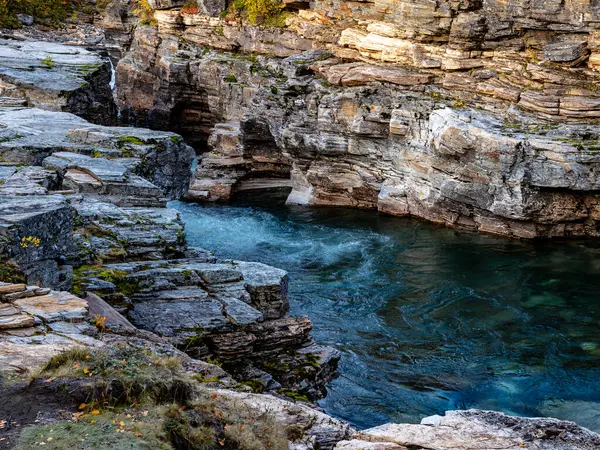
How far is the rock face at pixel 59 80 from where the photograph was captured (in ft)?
112

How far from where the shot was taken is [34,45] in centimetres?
4494

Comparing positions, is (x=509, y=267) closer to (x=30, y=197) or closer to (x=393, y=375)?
(x=393, y=375)

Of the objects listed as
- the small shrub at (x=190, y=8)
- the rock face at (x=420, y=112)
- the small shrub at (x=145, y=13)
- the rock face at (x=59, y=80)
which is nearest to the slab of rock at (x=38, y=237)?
the rock face at (x=59, y=80)

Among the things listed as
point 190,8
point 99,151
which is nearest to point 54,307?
point 99,151

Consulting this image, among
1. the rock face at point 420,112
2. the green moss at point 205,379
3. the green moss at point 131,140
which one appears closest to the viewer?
the green moss at point 205,379

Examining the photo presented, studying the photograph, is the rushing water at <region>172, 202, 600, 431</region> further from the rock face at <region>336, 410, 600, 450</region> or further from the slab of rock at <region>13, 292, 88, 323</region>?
the slab of rock at <region>13, 292, 88, 323</region>

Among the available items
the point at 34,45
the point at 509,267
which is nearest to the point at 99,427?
the point at 509,267

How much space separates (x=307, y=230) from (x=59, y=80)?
48.2ft

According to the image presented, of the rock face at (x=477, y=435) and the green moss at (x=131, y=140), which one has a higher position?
the green moss at (x=131, y=140)

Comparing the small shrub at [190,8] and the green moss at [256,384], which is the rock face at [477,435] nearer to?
the green moss at [256,384]

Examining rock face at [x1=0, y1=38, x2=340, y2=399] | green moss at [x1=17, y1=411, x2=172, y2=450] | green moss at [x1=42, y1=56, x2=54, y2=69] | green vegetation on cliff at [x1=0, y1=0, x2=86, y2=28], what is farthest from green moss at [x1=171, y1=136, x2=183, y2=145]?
green vegetation on cliff at [x1=0, y1=0, x2=86, y2=28]

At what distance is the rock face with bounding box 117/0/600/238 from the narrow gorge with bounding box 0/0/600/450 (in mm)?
112

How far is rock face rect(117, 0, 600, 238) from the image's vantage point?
102 feet

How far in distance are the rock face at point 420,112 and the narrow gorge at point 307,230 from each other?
0.11m
